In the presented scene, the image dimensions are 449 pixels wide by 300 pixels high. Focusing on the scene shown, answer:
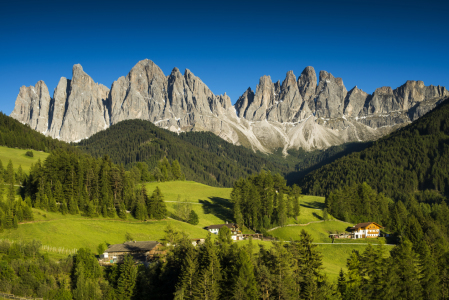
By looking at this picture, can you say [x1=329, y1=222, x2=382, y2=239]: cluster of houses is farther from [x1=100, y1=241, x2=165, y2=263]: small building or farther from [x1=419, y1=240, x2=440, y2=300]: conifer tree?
[x1=100, y1=241, x2=165, y2=263]: small building

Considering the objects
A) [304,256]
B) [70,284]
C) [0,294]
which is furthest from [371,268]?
[0,294]

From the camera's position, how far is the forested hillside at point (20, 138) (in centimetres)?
16450

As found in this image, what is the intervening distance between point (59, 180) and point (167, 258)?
48.5m

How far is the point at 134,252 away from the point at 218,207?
58149 mm

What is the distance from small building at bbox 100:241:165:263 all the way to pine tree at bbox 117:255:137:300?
5.49 m

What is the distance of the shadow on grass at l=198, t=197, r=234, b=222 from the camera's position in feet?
355

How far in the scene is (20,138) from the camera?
168 m

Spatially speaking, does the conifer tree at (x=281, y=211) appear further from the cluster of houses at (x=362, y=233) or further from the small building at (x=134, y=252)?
the small building at (x=134, y=252)

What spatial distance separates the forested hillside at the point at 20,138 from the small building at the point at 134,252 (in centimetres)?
13252

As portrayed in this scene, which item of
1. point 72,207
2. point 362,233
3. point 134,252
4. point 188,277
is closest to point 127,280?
point 134,252

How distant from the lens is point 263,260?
52656 mm

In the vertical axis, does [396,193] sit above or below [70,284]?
above

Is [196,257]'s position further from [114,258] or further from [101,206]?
[101,206]

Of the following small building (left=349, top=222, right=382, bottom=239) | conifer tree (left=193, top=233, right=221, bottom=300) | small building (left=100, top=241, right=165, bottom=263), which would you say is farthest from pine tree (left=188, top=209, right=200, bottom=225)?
small building (left=349, top=222, right=382, bottom=239)
